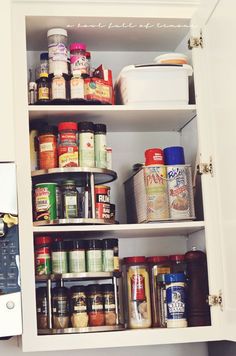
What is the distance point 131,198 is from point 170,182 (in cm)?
21

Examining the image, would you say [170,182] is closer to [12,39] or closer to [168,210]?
[168,210]

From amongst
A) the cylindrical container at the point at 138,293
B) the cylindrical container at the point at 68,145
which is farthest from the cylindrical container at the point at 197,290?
the cylindrical container at the point at 68,145

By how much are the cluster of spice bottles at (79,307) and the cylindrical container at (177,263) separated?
0.23 metres

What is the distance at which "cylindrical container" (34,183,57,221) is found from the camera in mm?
2027

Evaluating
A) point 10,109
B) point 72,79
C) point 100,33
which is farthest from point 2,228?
point 100,33

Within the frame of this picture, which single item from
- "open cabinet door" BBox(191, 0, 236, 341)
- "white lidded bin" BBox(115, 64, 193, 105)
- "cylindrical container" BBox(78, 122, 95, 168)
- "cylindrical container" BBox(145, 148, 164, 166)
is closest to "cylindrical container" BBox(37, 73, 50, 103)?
"cylindrical container" BBox(78, 122, 95, 168)

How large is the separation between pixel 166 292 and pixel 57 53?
2.67 feet

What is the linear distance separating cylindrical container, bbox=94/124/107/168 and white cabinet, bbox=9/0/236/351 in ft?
0.18

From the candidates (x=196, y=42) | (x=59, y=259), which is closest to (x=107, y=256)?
(x=59, y=259)

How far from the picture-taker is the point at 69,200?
6.76ft

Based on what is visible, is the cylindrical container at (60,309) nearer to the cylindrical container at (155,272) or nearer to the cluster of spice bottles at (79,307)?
the cluster of spice bottles at (79,307)

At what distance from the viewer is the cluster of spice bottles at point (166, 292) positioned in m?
2.05

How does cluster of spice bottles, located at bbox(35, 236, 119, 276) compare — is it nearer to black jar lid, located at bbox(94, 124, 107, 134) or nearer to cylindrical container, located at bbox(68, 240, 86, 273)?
cylindrical container, located at bbox(68, 240, 86, 273)

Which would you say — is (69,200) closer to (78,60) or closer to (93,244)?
(93,244)
